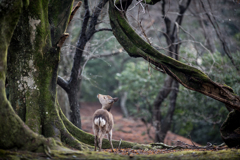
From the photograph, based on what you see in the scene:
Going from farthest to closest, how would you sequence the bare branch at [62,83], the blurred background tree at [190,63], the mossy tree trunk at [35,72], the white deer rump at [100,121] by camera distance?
the blurred background tree at [190,63], the bare branch at [62,83], the white deer rump at [100,121], the mossy tree trunk at [35,72]

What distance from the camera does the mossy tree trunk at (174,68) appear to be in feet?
17.8

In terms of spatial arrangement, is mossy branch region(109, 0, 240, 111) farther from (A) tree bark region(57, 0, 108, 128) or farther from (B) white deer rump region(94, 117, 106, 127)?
(B) white deer rump region(94, 117, 106, 127)

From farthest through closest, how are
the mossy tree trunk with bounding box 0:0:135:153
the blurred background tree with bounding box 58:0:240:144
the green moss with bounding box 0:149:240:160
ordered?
the blurred background tree with bounding box 58:0:240:144
the mossy tree trunk with bounding box 0:0:135:153
the green moss with bounding box 0:149:240:160

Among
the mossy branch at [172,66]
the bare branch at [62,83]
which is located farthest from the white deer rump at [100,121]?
the bare branch at [62,83]

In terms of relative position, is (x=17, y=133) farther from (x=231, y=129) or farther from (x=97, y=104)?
(x=97, y=104)

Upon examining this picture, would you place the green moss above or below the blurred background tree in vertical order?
below

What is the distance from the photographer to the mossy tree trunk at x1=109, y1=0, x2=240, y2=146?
5.42 metres

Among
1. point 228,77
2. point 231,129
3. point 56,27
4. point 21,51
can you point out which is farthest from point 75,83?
point 228,77

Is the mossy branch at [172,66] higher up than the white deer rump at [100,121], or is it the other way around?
the mossy branch at [172,66]

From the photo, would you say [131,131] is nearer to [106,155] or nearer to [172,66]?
[172,66]

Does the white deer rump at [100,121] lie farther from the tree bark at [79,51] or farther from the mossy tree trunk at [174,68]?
the tree bark at [79,51]

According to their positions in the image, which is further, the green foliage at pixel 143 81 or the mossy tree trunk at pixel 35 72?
the green foliage at pixel 143 81

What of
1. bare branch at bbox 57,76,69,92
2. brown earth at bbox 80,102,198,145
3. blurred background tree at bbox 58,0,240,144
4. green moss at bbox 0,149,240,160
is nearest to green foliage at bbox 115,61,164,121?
blurred background tree at bbox 58,0,240,144

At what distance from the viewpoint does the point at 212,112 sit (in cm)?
1306
